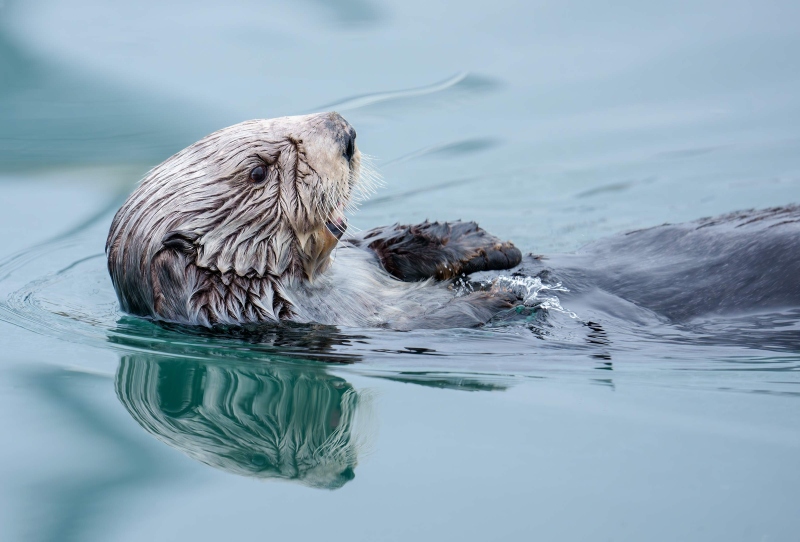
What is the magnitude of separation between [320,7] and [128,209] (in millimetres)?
5069

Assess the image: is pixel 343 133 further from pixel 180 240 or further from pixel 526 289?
pixel 526 289

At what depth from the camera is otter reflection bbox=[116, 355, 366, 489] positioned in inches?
105

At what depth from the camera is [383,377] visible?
3.20 meters

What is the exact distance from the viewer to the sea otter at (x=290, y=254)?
11.8ft

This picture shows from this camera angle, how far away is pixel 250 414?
2992mm

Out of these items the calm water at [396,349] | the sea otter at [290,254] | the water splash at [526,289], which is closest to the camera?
the calm water at [396,349]

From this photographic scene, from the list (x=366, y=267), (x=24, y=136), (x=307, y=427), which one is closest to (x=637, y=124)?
(x=366, y=267)

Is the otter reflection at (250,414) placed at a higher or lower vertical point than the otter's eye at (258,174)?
lower

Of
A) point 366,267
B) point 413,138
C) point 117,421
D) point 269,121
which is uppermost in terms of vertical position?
point 413,138

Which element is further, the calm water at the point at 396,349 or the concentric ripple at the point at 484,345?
the concentric ripple at the point at 484,345

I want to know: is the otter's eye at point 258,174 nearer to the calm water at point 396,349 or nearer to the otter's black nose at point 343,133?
the otter's black nose at point 343,133

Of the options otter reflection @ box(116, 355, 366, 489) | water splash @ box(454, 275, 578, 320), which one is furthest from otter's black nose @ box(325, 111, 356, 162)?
otter reflection @ box(116, 355, 366, 489)

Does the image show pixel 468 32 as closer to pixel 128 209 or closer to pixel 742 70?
pixel 742 70

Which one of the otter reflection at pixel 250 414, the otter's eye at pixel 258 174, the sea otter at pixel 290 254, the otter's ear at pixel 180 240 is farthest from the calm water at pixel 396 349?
the otter's eye at pixel 258 174
